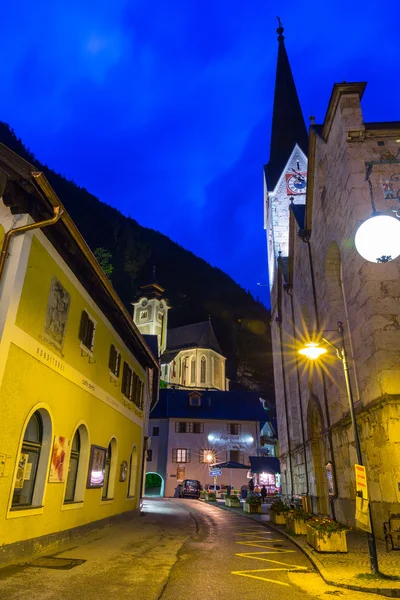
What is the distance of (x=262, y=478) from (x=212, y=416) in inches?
359

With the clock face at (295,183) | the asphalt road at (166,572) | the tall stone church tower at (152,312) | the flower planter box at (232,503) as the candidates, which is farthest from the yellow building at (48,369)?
the tall stone church tower at (152,312)

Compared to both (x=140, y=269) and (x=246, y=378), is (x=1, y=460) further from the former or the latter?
(x=140, y=269)

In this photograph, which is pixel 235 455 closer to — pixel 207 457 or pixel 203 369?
pixel 207 457

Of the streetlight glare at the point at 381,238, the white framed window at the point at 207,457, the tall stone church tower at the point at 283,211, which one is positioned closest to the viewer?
the streetlight glare at the point at 381,238

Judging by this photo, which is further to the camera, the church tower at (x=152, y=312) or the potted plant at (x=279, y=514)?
the church tower at (x=152, y=312)

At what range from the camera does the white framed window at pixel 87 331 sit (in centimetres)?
1125

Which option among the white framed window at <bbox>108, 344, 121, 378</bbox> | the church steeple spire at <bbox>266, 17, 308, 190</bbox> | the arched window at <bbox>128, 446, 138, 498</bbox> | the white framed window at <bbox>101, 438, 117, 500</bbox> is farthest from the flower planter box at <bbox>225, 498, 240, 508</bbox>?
the church steeple spire at <bbox>266, 17, 308, 190</bbox>

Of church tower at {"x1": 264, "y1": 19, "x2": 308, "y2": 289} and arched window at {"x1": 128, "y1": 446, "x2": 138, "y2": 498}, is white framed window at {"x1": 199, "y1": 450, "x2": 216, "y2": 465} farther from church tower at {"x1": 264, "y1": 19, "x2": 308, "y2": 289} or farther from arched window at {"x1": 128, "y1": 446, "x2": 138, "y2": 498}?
arched window at {"x1": 128, "y1": 446, "x2": 138, "y2": 498}

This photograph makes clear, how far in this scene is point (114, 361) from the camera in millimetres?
14578

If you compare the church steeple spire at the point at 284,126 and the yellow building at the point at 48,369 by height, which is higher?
the church steeple spire at the point at 284,126

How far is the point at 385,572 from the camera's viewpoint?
7.25 m

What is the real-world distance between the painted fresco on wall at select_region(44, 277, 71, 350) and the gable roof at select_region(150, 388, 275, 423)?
4027cm

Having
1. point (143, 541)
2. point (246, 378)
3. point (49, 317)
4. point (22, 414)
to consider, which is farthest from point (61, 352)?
point (246, 378)

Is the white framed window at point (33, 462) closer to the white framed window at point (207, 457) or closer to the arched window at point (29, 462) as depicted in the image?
the arched window at point (29, 462)
